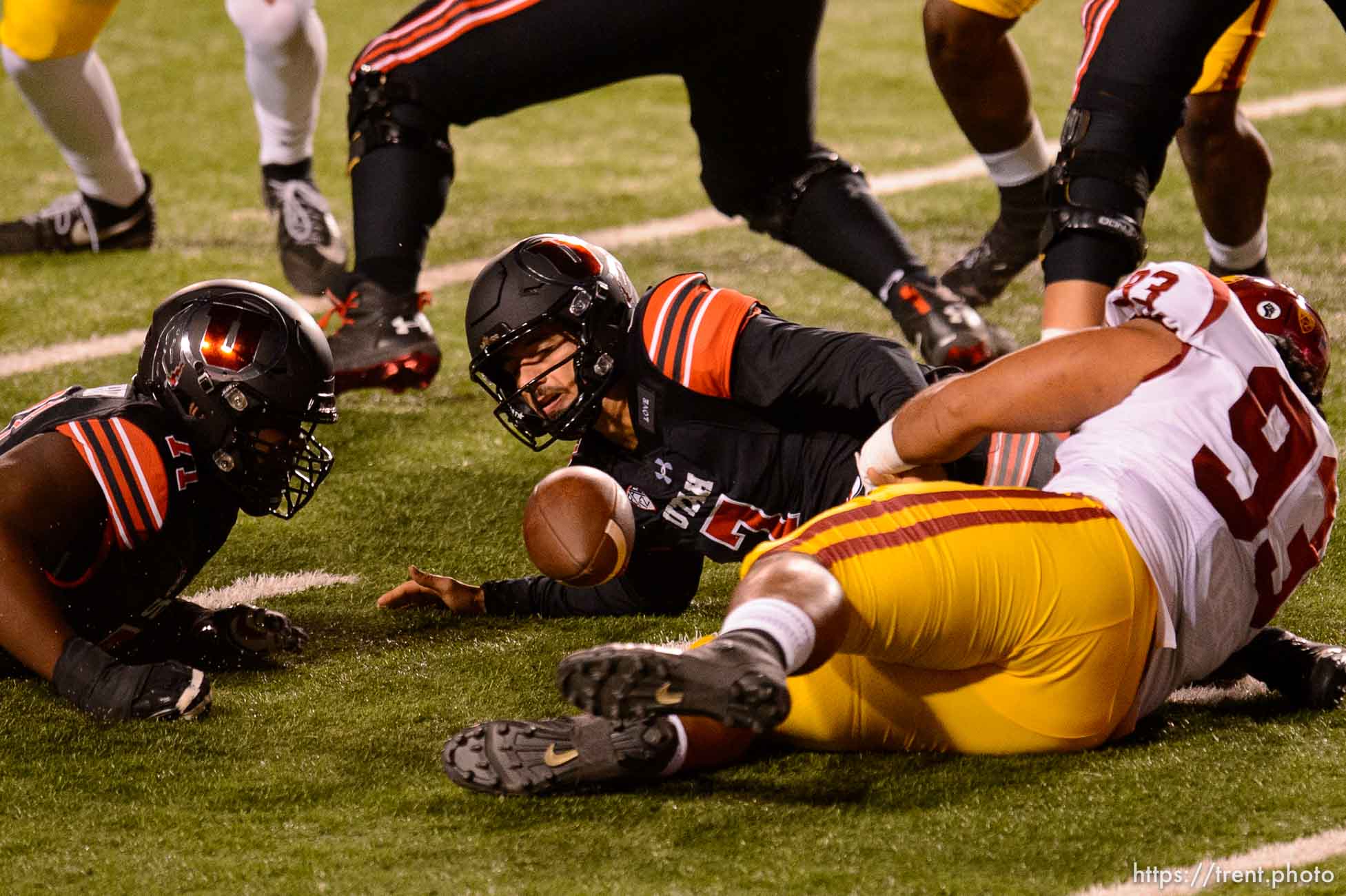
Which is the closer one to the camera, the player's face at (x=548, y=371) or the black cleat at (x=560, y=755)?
the black cleat at (x=560, y=755)

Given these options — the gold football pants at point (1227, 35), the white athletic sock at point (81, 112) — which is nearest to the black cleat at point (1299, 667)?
the gold football pants at point (1227, 35)

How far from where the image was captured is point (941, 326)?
4.28 m

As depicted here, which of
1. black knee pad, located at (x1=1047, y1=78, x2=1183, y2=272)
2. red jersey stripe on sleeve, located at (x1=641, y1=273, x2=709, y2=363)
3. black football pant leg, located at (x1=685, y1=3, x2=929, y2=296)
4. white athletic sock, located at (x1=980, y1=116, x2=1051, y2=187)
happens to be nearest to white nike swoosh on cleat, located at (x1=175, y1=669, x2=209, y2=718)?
red jersey stripe on sleeve, located at (x1=641, y1=273, x2=709, y2=363)

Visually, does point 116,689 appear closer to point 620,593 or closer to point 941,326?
point 620,593

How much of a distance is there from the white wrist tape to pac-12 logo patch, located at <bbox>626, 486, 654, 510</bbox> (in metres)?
0.52

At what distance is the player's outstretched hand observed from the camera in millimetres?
3438

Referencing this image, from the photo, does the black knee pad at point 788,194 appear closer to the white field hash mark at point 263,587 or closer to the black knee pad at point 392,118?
the black knee pad at point 392,118

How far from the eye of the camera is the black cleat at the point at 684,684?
208 cm

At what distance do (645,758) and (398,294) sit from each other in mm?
2082

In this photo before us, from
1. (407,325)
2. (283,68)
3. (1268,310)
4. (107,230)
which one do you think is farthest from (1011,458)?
(107,230)

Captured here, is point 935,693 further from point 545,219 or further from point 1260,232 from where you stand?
point 545,219

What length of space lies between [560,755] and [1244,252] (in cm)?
317

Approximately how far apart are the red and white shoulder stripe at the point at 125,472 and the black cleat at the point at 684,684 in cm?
114

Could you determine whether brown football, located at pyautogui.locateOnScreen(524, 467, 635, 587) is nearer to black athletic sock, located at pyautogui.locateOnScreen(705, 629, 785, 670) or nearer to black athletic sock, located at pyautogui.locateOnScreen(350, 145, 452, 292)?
black athletic sock, located at pyautogui.locateOnScreen(705, 629, 785, 670)
